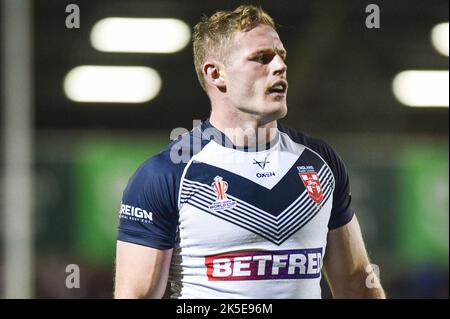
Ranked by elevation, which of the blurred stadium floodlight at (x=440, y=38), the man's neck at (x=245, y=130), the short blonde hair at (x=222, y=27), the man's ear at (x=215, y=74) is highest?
the blurred stadium floodlight at (x=440, y=38)

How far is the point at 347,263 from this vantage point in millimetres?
2959

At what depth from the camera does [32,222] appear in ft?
24.9

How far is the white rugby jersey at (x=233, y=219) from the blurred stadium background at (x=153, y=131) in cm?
346

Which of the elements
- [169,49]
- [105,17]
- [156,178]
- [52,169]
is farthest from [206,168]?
[52,169]

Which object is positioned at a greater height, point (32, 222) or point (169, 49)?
point (169, 49)

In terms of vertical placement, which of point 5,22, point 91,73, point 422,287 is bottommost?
point 422,287

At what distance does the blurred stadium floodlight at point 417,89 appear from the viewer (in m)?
8.13

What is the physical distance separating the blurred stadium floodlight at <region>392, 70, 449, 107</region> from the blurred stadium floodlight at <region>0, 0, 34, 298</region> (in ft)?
12.3

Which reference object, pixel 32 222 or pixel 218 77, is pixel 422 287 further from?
pixel 218 77

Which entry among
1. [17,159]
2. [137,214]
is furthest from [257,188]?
[17,159]

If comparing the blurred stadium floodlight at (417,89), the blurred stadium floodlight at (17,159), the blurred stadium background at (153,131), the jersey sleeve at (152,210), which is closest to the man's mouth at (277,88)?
the jersey sleeve at (152,210)

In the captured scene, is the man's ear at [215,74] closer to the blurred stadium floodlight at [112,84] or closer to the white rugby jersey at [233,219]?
the white rugby jersey at [233,219]

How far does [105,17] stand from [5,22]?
1659 mm

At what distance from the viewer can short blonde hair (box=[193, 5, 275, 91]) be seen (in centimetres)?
278
